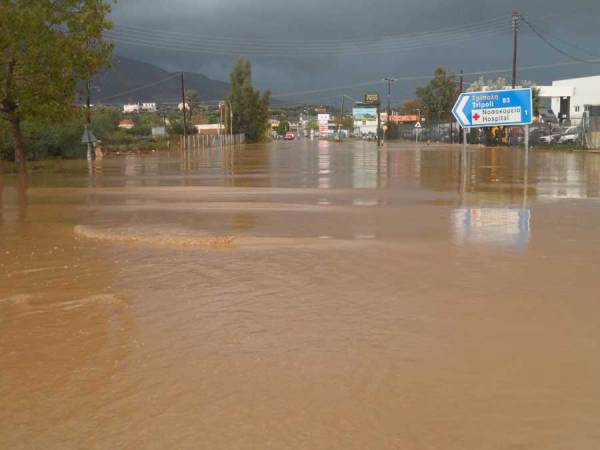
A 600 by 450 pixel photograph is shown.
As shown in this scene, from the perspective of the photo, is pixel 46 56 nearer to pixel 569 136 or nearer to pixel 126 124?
pixel 569 136

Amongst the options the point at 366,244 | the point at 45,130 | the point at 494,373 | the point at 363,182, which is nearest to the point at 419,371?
the point at 494,373

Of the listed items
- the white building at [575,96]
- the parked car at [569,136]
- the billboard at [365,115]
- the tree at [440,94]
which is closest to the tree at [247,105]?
the tree at [440,94]

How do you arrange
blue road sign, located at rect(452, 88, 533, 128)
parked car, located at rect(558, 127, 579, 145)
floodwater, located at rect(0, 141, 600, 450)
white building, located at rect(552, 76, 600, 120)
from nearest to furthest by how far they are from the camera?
floodwater, located at rect(0, 141, 600, 450) < blue road sign, located at rect(452, 88, 533, 128) < parked car, located at rect(558, 127, 579, 145) < white building, located at rect(552, 76, 600, 120)

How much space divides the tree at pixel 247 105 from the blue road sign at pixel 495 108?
9246cm

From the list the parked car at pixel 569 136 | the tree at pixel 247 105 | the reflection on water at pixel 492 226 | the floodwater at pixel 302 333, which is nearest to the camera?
the floodwater at pixel 302 333

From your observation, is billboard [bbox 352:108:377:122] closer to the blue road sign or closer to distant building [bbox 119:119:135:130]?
distant building [bbox 119:119:135:130]

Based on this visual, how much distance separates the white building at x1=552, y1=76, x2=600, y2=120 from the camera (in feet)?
262

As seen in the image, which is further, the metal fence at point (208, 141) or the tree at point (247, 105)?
the tree at point (247, 105)

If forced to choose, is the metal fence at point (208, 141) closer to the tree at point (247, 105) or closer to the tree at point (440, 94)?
the tree at point (247, 105)

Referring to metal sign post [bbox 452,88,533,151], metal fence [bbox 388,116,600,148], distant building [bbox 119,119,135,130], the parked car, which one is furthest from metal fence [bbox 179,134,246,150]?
metal sign post [bbox 452,88,533,151]

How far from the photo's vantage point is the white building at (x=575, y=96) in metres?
79.9

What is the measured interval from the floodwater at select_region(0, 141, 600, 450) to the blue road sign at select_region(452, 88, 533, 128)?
1510 centimetres

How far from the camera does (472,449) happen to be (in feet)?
12.9

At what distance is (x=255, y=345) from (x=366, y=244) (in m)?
4.80
